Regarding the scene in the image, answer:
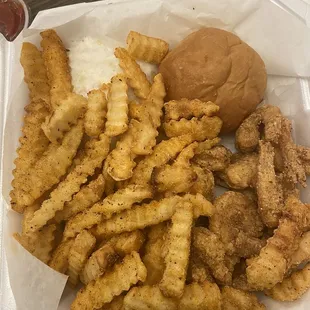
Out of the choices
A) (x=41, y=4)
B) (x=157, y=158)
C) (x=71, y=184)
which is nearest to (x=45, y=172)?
(x=71, y=184)

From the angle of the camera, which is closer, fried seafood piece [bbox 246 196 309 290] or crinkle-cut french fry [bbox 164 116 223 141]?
fried seafood piece [bbox 246 196 309 290]

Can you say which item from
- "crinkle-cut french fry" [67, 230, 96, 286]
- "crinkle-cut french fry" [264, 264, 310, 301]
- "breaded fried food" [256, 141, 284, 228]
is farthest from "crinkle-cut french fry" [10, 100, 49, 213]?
"crinkle-cut french fry" [264, 264, 310, 301]

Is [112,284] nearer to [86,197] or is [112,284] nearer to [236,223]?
[86,197]

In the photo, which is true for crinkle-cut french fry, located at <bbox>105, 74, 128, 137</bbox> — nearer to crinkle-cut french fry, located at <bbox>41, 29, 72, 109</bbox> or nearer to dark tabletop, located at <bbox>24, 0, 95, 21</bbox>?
crinkle-cut french fry, located at <bbox>41, 29, 72, 109</bbox>

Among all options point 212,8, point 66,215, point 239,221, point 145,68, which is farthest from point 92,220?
point 212,8

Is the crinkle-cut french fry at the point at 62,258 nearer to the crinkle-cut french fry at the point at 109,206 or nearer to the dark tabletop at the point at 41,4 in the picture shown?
the crinkle-cut french fry at the point at 109,206

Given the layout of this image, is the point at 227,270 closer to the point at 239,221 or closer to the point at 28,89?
the point at 239,221

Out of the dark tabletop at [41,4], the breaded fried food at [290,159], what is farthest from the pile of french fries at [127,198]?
the dark tabletop at [41,4]
